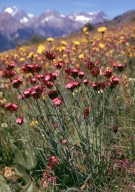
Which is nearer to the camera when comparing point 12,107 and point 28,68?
point 28,68

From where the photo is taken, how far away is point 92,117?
3.46m

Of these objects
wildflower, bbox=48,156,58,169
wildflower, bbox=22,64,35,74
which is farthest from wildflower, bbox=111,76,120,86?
wildflower, bbox=48,156,58,169

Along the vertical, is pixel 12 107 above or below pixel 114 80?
below

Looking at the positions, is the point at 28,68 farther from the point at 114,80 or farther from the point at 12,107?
the point at 114,80

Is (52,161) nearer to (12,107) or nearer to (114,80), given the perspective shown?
(12,107)

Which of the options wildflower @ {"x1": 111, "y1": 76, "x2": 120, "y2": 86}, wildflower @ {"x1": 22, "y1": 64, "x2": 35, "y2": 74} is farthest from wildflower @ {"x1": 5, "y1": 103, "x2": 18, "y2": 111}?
wildflower @ {"x1": 111, "y1": 76, "x2": 120, "y2": 86}

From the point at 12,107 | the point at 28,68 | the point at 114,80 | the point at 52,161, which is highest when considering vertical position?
the point at 28,68

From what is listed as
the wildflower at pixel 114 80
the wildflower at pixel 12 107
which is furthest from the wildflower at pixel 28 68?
the wildflower at pixel 114 80

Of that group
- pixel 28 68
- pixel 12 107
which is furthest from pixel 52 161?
pixel 28 68

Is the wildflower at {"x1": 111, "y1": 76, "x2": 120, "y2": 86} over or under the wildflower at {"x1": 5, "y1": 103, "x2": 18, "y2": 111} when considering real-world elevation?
over

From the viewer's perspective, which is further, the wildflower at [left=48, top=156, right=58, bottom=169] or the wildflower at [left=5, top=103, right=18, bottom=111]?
the wildflower at [left=5, top=103, right=18, bottom=111]

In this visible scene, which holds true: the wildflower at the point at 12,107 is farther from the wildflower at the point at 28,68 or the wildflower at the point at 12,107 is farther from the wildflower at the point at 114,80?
the wildflower at the point at 114,80

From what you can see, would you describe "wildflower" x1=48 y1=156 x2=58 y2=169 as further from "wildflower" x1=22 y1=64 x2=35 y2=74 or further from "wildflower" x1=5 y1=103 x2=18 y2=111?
"wildflower" x1=22 y1=64 x2=35 y2=74

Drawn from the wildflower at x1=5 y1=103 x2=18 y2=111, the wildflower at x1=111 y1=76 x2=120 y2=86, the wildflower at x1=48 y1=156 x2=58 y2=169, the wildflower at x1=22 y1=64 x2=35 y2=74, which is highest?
the wildflower at x1=22 y1=64 x2=35 y2=74
